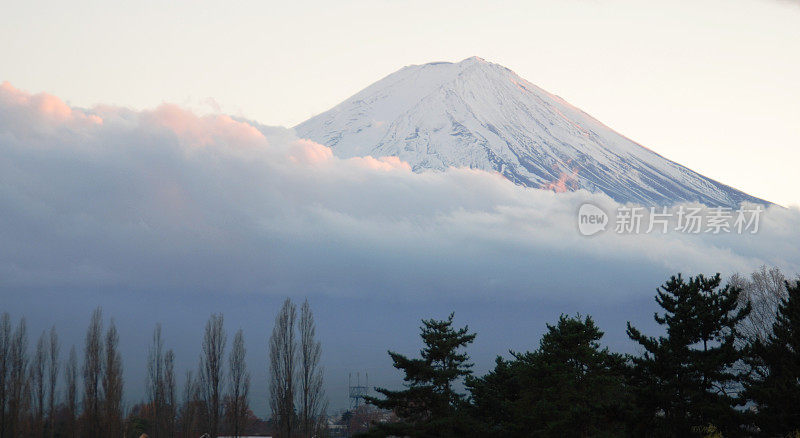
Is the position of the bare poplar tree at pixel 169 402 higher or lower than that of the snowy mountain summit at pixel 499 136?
lower

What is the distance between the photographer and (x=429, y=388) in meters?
33.6

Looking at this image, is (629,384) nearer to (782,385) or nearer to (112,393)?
(782,385)

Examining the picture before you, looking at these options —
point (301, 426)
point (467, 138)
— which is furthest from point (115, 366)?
point (467, 138)

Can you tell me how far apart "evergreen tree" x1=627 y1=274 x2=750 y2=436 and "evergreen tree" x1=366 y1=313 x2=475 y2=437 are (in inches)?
388

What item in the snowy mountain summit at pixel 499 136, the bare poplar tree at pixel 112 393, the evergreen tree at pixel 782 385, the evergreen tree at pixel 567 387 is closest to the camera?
the evergreen tree at pixel 782 385

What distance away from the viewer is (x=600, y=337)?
30781 millimetres

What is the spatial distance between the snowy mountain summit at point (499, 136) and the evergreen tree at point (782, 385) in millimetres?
87342

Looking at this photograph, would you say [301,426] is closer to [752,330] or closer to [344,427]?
[752,330]

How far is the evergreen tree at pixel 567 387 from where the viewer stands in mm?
26812

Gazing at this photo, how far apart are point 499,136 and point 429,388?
308ft

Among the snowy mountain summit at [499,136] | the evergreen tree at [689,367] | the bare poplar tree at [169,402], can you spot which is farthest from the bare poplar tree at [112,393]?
the snowy mountain summit at [499,136]

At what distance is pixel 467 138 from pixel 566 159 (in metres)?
15.2

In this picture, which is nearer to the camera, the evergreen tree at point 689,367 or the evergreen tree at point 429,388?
the evergreen tree at point 689,367

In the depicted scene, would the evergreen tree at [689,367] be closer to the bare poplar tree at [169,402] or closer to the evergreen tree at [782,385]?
the evergreen tree at [782,385]
